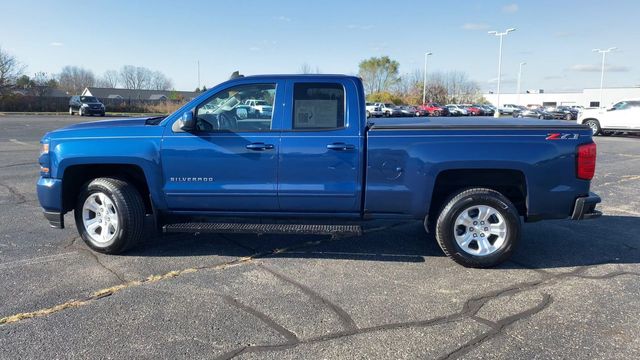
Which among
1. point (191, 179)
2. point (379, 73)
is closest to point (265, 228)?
point (191, 179)

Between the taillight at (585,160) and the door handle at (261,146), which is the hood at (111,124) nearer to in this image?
the door handle at (261,146)

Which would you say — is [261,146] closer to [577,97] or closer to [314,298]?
[314,298]

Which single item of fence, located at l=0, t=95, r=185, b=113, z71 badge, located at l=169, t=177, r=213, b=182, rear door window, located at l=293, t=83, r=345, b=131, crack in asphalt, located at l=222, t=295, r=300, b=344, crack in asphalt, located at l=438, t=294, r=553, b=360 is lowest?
crack in asphalt, located at l=222, t=295, r=300, b=344

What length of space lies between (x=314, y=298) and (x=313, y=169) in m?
1.34

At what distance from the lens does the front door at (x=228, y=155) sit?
480cm

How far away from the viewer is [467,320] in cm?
365

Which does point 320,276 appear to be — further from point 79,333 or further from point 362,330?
point 79,333

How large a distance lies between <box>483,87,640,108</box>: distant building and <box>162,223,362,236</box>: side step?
90950mm

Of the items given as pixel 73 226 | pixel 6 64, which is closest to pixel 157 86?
pixel 6 64

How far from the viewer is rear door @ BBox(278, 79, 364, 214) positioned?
4.73 meters

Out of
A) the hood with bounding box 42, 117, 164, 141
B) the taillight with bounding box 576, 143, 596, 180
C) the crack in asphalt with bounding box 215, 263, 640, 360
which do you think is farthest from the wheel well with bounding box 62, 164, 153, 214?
the taillight with bounding box 576, 143, 596, 180

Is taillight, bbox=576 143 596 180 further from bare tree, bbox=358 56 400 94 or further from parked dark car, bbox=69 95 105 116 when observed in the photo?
bare tree, bbox=358 56 400 94

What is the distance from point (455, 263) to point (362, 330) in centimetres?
189

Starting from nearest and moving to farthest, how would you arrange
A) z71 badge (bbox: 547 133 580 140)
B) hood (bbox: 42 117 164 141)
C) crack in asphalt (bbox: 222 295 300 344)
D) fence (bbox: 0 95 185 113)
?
crack in asphalt (bbox: 222 295 300 344) < z71 badge (bbox: 547 133 580 140) < hood (bbox: 42 117 164 141) < fence (bbox: 0 95 185 113)
